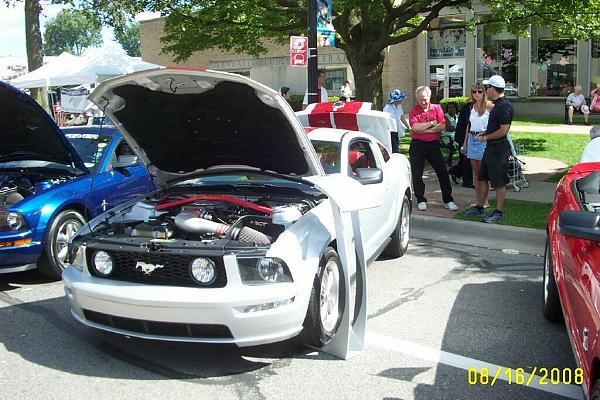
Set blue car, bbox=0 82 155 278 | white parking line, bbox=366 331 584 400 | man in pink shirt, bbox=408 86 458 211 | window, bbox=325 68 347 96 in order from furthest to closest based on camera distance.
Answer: window, bbox=325 68 347 96, man in pink shirt, bbox=408 86 458 211, blue car, bbox=0 82 155 278, white parking line, bbox=366 331 584 400

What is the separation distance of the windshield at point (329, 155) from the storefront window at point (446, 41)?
23.3 metres

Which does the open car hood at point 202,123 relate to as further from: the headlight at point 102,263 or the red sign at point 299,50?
the red sign at point 299,50

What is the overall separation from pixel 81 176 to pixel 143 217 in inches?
81.8

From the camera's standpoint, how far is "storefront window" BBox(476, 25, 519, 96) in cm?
2661

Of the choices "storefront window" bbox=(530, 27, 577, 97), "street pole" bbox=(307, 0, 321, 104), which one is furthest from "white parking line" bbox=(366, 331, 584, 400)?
"storefront window" bbox=(530, 27, 577, 97)

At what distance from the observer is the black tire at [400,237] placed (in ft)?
22.2

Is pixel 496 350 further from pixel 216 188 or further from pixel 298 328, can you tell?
pixel 216 188

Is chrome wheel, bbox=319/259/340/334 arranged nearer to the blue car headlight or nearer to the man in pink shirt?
A: the blue car headlight

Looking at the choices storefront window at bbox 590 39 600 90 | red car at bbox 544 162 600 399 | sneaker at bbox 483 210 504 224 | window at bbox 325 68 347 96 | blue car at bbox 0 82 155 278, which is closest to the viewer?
red car at bbox 544 162 600 399

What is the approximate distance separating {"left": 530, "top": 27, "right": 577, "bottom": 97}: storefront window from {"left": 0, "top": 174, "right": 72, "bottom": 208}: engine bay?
2341 centimetres

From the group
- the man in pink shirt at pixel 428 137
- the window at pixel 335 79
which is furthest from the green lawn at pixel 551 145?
the window at pixel 335 79

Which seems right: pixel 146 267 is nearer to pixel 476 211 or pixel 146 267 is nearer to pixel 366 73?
pixel 476 211

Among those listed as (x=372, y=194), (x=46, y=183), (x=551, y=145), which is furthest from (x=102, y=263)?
(x=551, y=145)

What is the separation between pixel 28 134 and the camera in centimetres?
692
